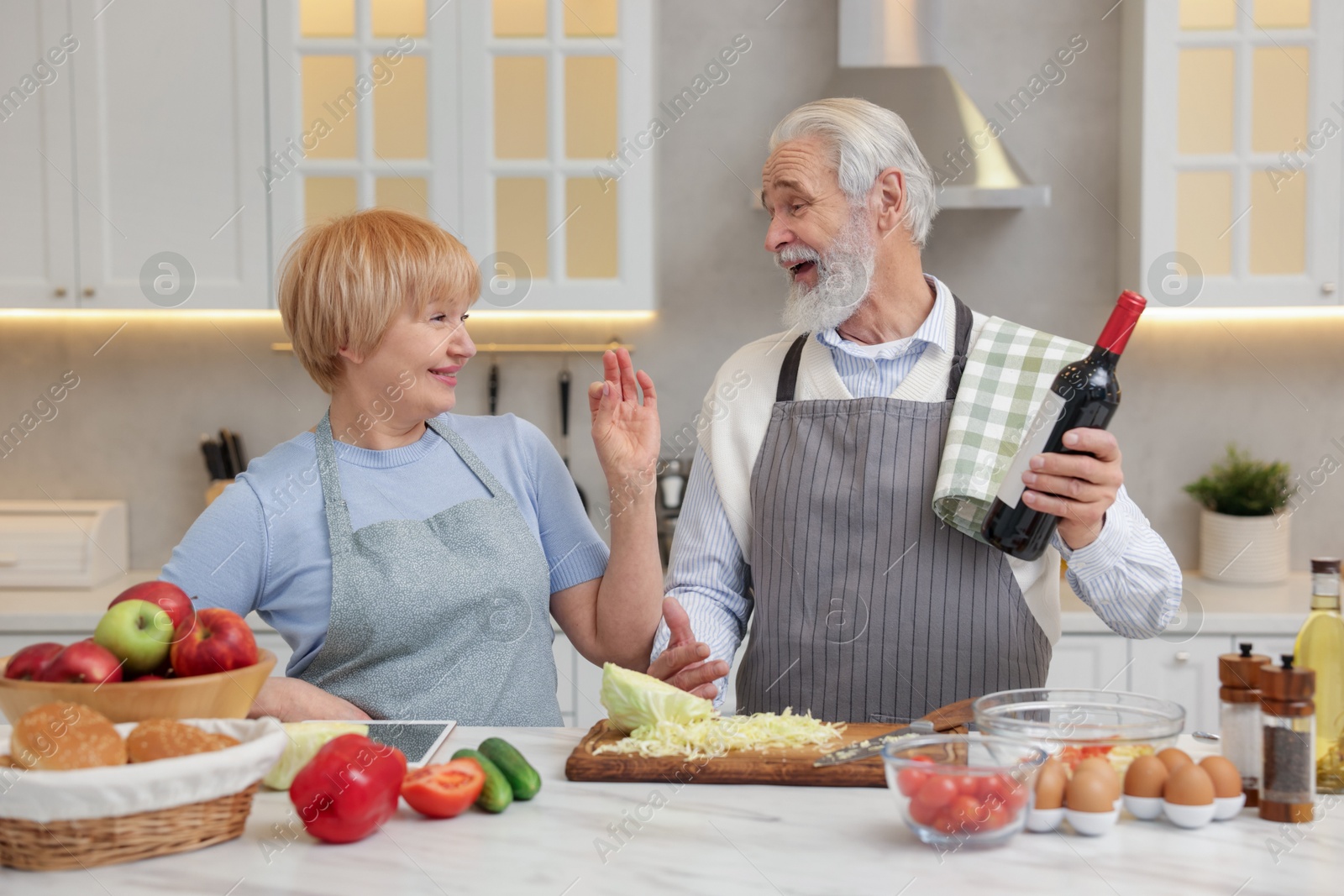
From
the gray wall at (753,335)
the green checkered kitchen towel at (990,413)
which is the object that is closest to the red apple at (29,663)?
the green checkered kitchen towel at (990,413)

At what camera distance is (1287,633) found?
2592mm

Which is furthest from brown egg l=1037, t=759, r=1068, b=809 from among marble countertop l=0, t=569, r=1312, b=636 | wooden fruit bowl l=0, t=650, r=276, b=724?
marble countertop l=0, t=569, r=1312, b=636

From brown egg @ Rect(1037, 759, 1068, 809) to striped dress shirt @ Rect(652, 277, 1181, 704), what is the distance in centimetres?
56

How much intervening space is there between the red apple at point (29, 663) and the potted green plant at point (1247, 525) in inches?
108

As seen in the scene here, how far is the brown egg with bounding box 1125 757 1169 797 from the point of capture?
106 cm

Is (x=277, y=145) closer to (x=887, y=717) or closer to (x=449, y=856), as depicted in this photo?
(x=887, y=717)

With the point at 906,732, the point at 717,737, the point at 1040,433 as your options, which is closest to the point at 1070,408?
the point at 1040,433

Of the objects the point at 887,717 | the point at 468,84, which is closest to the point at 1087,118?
the point at 468,84

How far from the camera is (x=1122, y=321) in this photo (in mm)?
1231

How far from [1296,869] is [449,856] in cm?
72

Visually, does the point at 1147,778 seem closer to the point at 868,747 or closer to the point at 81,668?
the point at 868,747

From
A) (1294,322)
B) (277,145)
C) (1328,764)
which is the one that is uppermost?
(277,145)

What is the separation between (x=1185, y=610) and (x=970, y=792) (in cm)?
195

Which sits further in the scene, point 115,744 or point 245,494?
point 245,494
